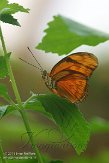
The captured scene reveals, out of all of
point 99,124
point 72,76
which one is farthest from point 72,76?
point 99,124

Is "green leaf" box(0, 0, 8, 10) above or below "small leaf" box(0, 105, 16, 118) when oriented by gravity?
above

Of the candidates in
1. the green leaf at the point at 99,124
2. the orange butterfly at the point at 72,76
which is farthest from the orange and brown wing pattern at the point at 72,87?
the green leaf at the point at 99,124

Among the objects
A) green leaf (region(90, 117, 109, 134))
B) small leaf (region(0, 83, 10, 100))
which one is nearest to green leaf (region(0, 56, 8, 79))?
small leaf (region(0, 83, 10, 100))

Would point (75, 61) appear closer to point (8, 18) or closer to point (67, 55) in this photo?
point (67, 55)

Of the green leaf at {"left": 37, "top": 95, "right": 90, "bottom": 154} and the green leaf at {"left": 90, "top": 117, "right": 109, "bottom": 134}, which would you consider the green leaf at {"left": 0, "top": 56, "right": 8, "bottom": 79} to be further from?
the green leaf at {"left": 90, "top": 117, "right": 109, "bottom": 134}

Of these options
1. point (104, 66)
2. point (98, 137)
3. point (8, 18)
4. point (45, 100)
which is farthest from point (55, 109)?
point (104, 66)

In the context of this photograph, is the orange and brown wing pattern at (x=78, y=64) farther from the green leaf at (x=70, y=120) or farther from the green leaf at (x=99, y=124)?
the green leaf at (x=99, y=124)

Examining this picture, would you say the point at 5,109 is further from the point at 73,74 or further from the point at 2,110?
the point at 73,74
